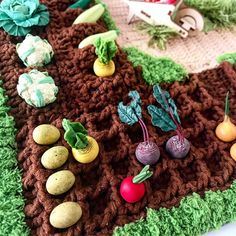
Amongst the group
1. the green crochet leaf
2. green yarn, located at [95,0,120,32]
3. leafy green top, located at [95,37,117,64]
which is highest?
leafy green top, located at [95,37,117,64]

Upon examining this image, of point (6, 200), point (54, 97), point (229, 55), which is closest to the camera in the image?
point (6, 200)

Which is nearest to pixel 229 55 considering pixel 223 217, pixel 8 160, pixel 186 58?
pixel 186 58

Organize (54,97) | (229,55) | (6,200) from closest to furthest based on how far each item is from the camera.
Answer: (6,200)
(54,97)
(229,55)

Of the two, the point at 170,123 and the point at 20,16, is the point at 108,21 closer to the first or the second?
Result: the point at 20,16

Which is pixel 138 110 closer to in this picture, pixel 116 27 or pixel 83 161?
pixel 83 161

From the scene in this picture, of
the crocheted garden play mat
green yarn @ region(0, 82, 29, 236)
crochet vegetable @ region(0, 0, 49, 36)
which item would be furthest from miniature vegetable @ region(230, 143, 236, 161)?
crochet vegetable @ region(0, 0, 49, 36)

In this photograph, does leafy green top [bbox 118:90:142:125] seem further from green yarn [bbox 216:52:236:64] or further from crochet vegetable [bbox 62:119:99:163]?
green yarn [bbox 216:52:236:64]

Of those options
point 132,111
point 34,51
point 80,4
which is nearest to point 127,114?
point 132,111
